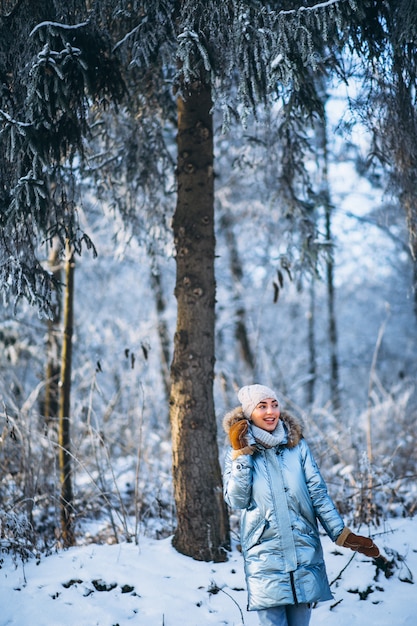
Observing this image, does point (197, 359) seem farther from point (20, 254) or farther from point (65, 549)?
point (65, 549)

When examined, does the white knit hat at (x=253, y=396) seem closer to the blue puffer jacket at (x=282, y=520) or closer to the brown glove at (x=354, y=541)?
the blue puffer jacket at (x=282, y=520)

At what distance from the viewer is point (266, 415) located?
3.01 meters

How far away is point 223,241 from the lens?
41.7 feet

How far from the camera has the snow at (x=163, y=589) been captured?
3.59m

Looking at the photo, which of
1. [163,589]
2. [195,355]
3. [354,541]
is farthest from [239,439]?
[163,589]

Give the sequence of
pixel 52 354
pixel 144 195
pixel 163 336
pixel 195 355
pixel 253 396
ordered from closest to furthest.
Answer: pixel 253 396 → pixel 195 355 → pixel 144 195 → pixel 52 354 → pixel 163 336

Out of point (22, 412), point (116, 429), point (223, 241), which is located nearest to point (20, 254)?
point (22, 412)

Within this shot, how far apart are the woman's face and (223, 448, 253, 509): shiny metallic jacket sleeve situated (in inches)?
8.2

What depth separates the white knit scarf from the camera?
2.94 m

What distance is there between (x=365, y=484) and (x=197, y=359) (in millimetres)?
2157

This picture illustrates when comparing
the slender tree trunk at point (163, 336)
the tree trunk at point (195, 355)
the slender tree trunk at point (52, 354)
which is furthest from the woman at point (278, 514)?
the slender tree trunk at point (163, 336)

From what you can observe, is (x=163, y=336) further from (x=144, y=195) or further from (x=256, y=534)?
(x=256, y=534)

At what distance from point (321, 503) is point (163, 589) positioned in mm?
1655

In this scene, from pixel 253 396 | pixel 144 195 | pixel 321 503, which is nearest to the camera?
pixel 321 503
